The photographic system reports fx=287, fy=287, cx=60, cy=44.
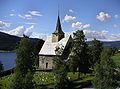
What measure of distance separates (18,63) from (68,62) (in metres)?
16.1

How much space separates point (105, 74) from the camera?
42.7 metres

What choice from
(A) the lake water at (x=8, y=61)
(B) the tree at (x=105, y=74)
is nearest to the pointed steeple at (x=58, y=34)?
(A) the lake water at (x=8, y=61)

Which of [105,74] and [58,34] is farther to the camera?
[58,34]

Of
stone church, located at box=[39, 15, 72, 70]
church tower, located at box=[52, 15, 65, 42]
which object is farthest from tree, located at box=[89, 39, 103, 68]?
church tower, located at box=[52, 15, 65, 42]

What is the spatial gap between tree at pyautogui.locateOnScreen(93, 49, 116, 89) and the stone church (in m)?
32.6

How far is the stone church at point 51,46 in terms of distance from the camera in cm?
7731

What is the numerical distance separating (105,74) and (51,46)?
37.4 meters

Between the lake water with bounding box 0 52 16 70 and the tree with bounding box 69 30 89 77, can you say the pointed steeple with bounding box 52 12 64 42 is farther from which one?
the lake water with bounding box 0 52 16 70

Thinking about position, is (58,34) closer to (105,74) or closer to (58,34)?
(58,34)

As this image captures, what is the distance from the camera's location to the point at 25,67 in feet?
158

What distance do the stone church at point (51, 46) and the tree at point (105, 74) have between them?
3257 cm

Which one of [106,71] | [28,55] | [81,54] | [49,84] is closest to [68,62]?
[81,54]

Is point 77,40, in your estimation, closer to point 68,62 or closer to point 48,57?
point 68,62

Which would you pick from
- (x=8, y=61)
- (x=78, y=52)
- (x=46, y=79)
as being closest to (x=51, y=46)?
(x=78, y=52)
